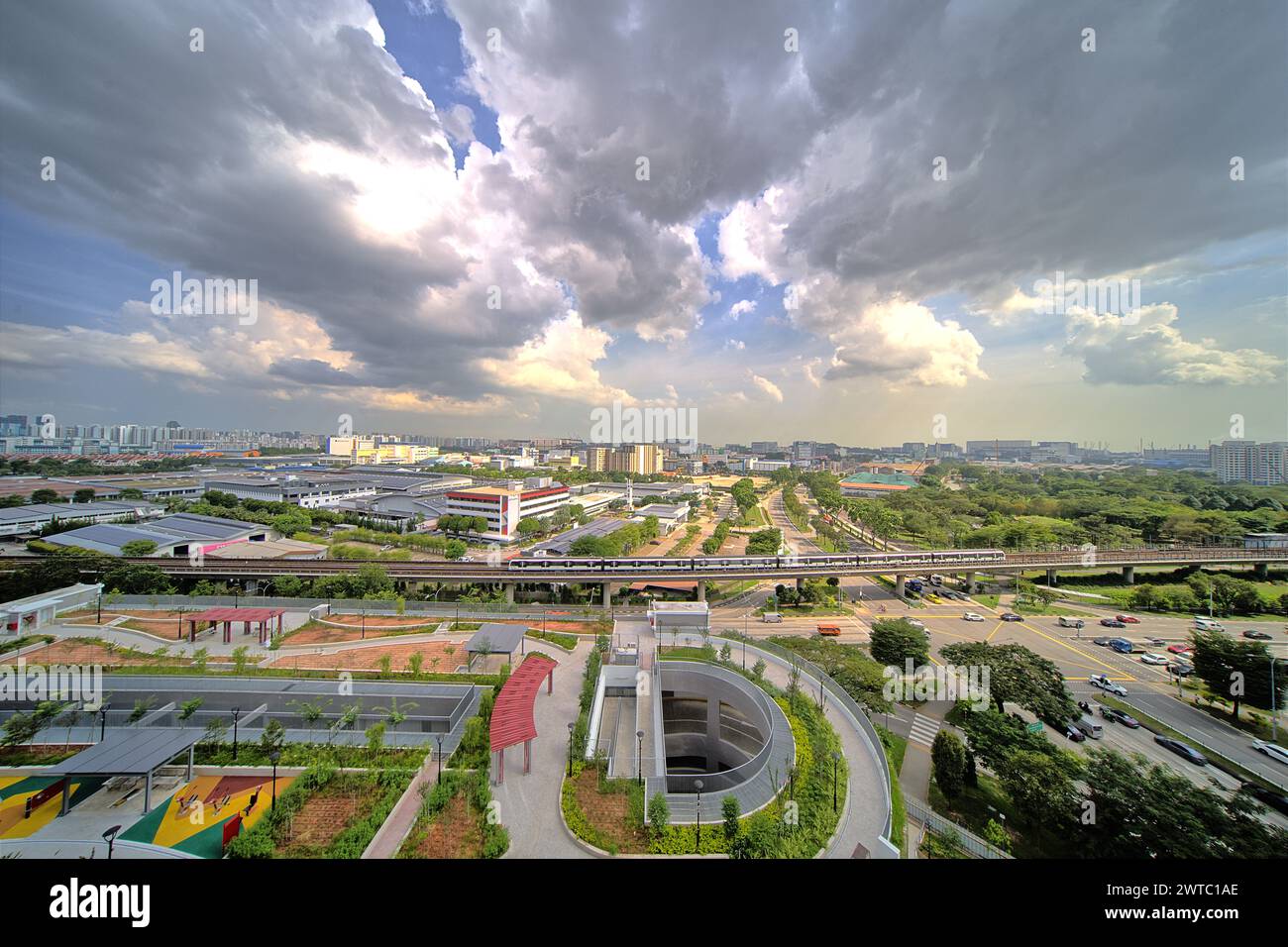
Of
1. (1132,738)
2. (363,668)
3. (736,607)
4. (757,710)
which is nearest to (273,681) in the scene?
(363,668)

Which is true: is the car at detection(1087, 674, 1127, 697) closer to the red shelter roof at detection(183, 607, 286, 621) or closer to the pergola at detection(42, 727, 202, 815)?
the pergola at detection(42, 727, 202, 815)

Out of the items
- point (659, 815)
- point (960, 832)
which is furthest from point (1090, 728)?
point (659, 815)

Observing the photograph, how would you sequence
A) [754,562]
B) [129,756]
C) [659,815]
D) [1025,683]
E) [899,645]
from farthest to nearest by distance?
Answer: [754,562] < [899,645] < [1025,683] < [129,756] < [659,815]

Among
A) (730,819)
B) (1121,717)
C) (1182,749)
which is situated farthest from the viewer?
(1121,717)

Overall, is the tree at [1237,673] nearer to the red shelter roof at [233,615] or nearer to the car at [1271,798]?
the car at [1271,798]

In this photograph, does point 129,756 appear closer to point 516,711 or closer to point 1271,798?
point 516,711

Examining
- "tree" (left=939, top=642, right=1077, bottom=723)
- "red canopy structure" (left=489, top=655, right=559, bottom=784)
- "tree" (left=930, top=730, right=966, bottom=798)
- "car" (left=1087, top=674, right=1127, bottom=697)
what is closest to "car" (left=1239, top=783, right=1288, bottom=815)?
"tree" (left=939, top=642, right=1077, bottom=723)
